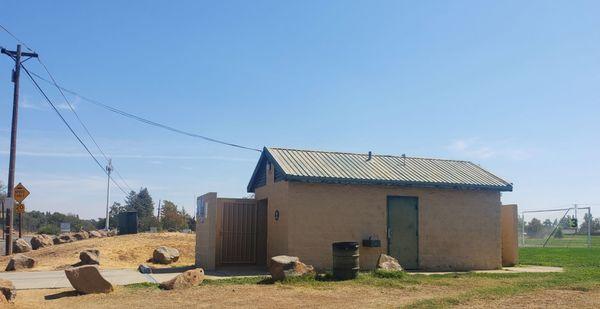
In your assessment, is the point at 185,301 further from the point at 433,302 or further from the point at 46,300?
the point at 433,302

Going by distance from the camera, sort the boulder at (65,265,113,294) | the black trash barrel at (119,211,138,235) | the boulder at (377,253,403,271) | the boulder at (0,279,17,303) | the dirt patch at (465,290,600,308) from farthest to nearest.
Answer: the black trash barrel at (119,211,138,235) → the boulder at (377,253,403,271) → the boulder at (65,265,113,294) → the boulder at (0,279,17,303) → the dirt patch at (465,290,600,308)

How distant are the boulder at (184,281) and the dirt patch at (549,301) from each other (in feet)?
20.1

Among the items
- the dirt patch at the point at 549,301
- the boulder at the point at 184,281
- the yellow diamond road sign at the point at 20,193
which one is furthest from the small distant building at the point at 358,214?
the yellow diamond road sign at the point at 20,193

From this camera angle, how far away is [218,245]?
18578 millimetres

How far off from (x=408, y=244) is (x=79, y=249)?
1296 centimetres

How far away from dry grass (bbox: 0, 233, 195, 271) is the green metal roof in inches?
189

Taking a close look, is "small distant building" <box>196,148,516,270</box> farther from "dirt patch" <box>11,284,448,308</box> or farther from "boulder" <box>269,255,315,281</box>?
"dirt patch" <box>11,284,448,308</box>

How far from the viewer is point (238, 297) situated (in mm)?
11555

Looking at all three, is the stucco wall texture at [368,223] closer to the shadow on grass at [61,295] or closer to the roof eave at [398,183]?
the roof eave at [398,183]

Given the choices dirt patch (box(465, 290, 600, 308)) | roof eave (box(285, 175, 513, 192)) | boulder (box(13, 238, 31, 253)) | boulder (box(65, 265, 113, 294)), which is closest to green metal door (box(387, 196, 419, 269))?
roof eave (box(285, 175, 513, 192))

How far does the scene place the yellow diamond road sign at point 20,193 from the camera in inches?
853

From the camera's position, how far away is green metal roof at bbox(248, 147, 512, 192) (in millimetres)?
17203

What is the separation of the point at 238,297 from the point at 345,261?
3.68 metres

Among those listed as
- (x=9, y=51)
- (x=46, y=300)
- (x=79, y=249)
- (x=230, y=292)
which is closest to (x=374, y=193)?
(x=230, y=292)
